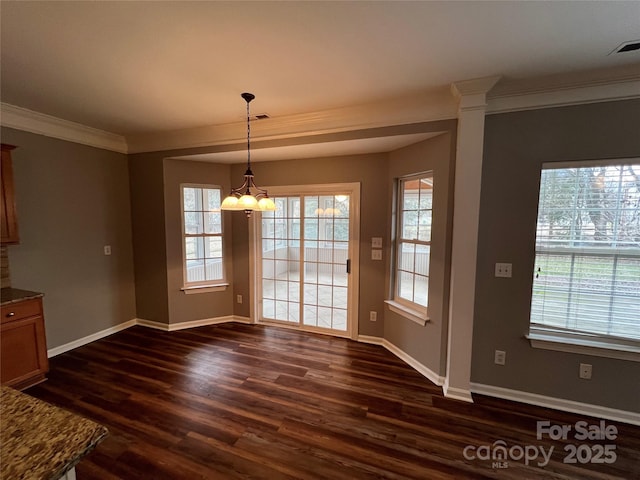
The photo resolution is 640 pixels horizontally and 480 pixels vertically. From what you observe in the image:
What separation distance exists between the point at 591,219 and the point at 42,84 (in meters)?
4.76

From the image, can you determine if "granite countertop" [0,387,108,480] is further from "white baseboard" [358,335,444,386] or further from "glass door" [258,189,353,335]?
"glass door" [258,189,353,335]

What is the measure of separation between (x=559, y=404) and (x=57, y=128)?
231 inches

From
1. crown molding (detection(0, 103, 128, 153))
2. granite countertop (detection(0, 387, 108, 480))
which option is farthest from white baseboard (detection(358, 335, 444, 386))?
crown molding (detection(0, 103, 128, 153))

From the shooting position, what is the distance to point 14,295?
257 centimetres

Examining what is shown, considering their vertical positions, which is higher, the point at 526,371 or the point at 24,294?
the point at 24,294

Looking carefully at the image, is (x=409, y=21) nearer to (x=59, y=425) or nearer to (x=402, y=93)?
(x=402, y=93)

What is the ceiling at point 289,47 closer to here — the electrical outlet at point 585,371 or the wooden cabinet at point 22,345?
the wooden cabinet at point 22,345

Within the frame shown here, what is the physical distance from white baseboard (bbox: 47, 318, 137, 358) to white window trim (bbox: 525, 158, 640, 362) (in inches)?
195

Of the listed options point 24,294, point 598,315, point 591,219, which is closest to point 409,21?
point 591,219

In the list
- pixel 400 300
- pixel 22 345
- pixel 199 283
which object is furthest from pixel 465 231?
pixel 22 345

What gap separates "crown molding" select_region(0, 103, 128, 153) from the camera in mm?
2789

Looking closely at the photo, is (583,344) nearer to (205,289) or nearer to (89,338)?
(205,289)

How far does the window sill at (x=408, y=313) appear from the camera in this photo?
2.84m

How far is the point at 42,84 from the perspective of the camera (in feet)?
7.57
